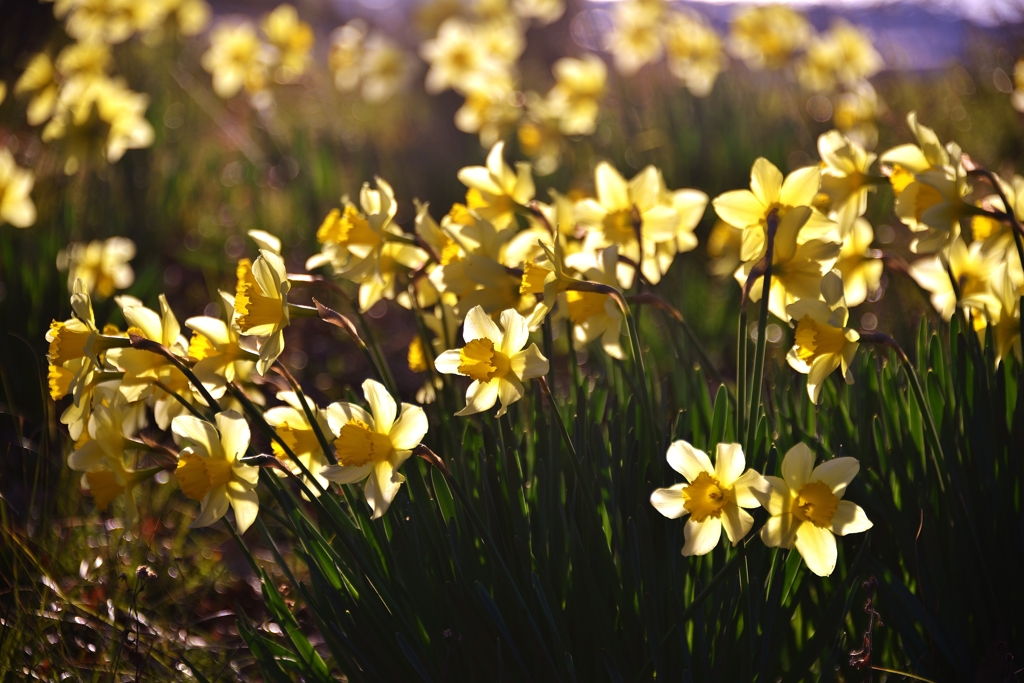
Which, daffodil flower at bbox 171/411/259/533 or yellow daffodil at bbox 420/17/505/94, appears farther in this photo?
yellow daffodil at bbox 420/17/505/94

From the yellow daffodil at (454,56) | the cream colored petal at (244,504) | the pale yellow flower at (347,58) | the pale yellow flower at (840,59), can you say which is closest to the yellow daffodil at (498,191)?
the cream colored petal at (244,504)

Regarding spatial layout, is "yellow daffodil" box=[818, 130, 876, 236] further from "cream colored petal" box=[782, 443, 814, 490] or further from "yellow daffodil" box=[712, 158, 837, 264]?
"cream colored petal" box=[782, 443, 814, 490]

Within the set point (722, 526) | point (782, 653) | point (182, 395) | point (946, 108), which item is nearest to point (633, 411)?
point (722, 526)

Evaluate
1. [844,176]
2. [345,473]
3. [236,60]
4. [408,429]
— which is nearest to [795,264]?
[844,176]

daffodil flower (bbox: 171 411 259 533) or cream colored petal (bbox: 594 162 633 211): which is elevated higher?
cream colored petal (bbox: 594 162 633 211)

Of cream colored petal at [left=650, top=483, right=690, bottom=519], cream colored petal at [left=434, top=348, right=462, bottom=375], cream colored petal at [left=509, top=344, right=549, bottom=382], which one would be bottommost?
cream colored petal at [left=650, top=483, right=690, bottom=519]

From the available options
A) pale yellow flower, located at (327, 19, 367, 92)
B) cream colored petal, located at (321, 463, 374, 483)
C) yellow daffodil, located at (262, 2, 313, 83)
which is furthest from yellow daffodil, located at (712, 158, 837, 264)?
pale yellow flower, located at (327, 19, 367, 92)

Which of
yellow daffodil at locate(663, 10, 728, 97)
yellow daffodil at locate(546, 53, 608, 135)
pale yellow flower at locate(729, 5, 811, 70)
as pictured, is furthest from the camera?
pale yellow flower at locate(729, 5, 811, 70)

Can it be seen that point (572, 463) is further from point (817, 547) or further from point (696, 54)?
point (696, 54)
